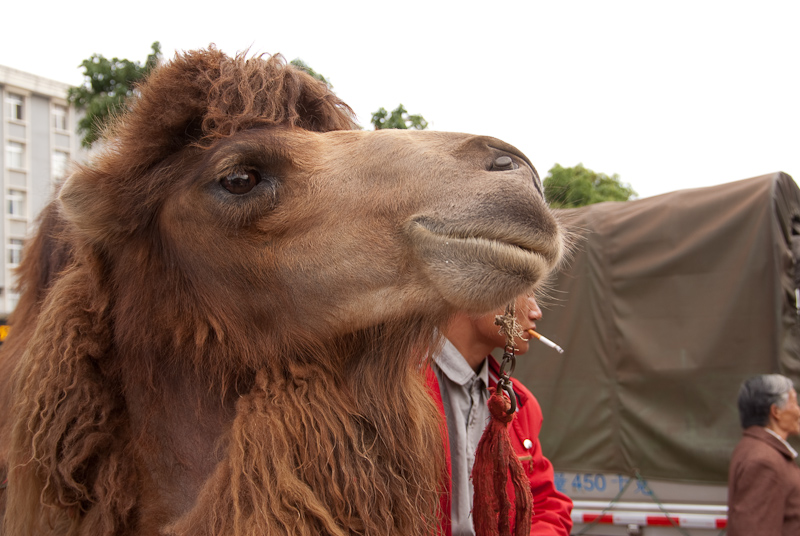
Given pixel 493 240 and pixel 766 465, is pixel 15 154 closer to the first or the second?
pixel 766 465

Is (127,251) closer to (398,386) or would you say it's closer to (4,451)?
(4,451)

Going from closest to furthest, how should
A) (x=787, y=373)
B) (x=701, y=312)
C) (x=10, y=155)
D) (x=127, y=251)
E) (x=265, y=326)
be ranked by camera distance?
(x=265, y=326) → (x=127, y=251) → (x=787, y=373) → (x=701, y=312) → (x=10, y=155)

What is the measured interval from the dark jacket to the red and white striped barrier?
692 mm

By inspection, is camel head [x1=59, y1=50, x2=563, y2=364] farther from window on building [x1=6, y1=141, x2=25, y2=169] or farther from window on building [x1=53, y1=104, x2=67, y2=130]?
window on building [x1=53, y1=104, x2=67, y2=130]

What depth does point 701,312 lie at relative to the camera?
5.08 m

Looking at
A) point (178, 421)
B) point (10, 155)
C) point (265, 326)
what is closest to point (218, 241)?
point (265, 326)

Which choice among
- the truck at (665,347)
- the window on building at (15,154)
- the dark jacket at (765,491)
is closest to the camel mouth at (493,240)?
the truck at (665,347)

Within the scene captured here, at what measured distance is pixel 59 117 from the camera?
30.2 meters

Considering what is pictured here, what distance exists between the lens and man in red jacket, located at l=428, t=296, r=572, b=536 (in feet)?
7.52

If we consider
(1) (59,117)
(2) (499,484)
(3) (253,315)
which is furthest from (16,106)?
(2) (499,484)

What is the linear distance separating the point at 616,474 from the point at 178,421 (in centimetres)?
459

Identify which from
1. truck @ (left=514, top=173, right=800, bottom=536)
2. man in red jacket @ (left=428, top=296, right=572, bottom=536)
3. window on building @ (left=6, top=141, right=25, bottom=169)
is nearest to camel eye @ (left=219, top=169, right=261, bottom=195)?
man in red jacket @ (left=428, top=296, right=572, bottom=536)

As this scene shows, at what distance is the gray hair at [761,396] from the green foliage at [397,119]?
10.5 feet

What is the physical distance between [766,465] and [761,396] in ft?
1.61
